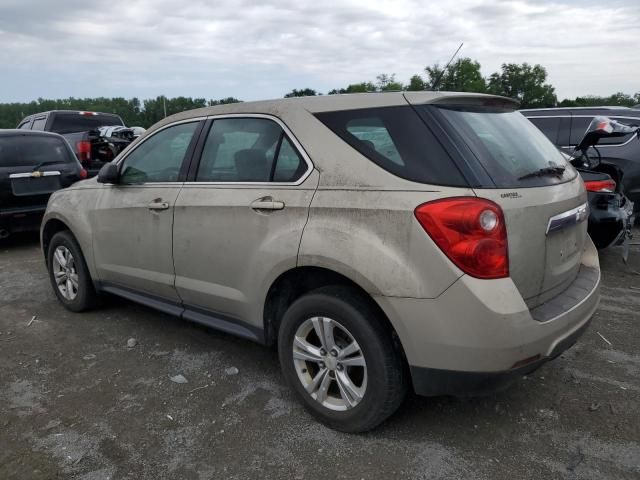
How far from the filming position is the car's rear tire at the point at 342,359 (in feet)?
8.15

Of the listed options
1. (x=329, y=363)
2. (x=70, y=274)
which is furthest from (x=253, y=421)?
(x=70, y=274)

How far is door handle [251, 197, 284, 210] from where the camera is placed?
281 cm

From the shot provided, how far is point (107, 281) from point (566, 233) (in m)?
3.34

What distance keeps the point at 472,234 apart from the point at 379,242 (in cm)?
41

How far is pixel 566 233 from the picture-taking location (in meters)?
2.66

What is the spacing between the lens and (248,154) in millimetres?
3135

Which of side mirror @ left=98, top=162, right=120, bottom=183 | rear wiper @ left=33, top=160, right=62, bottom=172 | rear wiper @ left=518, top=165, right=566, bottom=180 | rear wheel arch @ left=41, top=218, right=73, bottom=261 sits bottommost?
rear wheel arch @ left=41, top=218, right=73, bottom=261

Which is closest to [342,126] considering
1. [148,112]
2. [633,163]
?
[633,163]

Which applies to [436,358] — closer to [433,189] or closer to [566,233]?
[433,189]

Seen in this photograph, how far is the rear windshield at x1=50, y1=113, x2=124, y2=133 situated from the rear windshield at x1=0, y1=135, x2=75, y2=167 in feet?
16.1

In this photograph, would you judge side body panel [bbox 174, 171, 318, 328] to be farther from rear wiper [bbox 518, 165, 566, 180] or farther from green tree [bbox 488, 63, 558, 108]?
green tree [bbox 488, 63, 558, 108]

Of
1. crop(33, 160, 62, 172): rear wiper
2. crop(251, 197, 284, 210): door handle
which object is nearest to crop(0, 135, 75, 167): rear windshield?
crop(33, 160, 62, 172): rear wiper

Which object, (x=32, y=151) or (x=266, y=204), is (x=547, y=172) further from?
(x=32, y=151)

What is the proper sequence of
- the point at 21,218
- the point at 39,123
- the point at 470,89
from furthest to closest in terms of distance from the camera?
the point at 470,89
the point at 39,123
the point at 21,218
